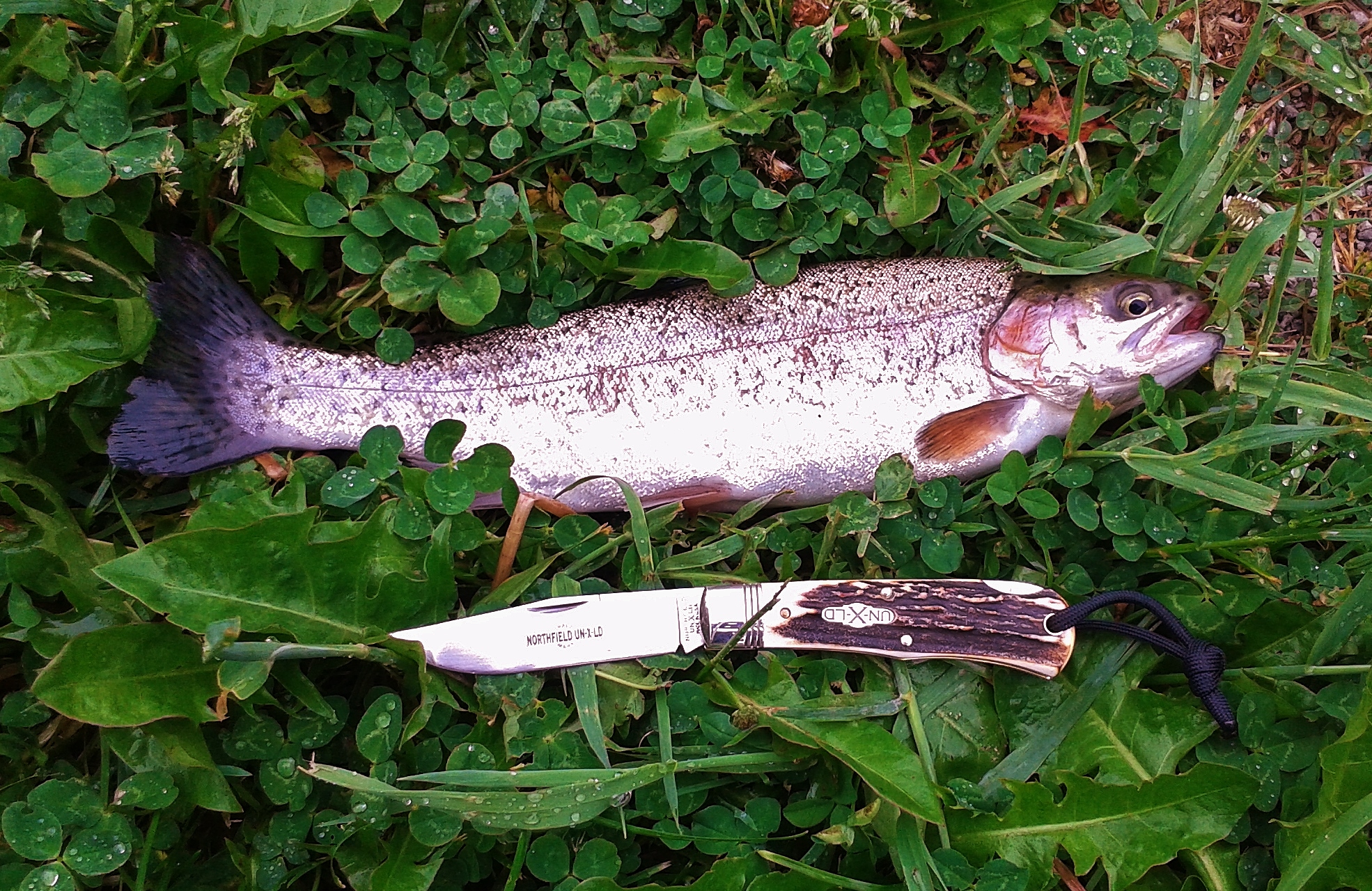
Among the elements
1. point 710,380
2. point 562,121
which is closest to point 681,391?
point 710,380

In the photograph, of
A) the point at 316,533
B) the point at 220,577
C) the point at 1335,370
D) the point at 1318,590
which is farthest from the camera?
the point at 1335,370

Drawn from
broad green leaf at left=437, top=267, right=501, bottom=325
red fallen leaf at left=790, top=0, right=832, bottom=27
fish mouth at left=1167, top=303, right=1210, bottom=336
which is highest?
red fallen leaf at left=790, top=0, right=832, bottom=27

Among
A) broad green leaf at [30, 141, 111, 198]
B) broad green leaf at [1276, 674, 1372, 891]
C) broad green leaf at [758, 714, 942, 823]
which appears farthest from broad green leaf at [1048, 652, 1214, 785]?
broad green leaf at [30, 141, 111, 198]

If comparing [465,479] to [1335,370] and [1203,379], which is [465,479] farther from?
[1335,370]

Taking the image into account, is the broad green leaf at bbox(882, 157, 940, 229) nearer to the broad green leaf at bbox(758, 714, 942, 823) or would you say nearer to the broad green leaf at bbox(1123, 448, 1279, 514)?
the broad green leaf at bbox(1123, 448, 1279, 514)

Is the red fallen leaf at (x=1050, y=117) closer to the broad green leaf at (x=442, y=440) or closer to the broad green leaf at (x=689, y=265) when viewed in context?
the broad green leaf at (x=689, y=265)

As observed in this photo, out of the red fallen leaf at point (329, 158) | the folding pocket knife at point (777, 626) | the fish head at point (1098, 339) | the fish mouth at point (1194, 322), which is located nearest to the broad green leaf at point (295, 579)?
the folding pocket knife at point (777, 626)

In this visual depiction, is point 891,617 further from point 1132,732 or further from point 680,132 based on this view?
point 680,132

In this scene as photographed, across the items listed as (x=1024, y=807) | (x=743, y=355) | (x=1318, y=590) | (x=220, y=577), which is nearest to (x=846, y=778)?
(x=1024, y=807)
